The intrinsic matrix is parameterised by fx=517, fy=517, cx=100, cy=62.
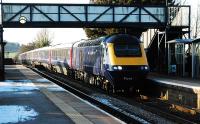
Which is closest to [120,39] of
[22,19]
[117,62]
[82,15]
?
[117,62]

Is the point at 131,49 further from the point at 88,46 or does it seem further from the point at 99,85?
the point at 88,46

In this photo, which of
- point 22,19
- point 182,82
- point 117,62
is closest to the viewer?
point 182,82

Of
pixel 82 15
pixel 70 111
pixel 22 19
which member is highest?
pixel 82 15

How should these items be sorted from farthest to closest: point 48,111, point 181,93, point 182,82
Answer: point 182,82 < point 181,93 < point 48,111

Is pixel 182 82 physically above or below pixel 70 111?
above

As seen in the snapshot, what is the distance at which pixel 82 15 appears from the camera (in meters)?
37.9

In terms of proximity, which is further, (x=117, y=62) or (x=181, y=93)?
(x=117, y=62)

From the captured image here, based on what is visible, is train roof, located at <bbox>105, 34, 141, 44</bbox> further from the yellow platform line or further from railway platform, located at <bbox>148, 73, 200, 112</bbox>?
the yellow platform line

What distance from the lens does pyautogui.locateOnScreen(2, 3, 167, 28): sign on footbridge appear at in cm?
3731

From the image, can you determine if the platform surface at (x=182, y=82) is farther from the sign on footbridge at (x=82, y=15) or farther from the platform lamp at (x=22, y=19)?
the platform lamp at (x=22, y=19)

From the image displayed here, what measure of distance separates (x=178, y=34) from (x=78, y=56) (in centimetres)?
821

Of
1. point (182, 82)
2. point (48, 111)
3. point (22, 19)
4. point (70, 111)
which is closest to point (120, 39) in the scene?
point (182, 82)

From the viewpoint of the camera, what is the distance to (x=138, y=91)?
27.6 metres

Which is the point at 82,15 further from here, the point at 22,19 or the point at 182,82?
the point at 182,82
